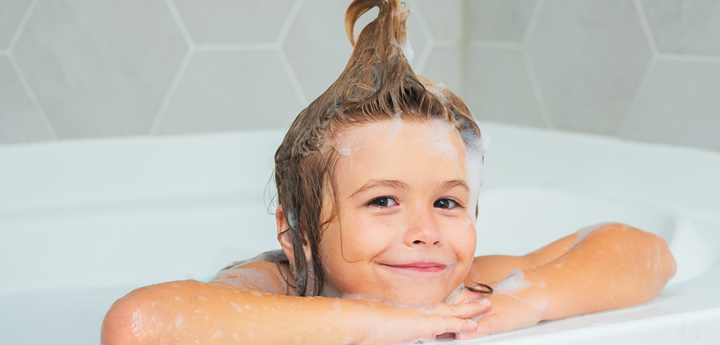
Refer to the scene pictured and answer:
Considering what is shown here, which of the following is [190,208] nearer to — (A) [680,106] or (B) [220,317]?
(B) [220,317]

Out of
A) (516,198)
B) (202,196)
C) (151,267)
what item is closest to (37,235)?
(151,267)

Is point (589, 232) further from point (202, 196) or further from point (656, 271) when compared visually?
point (202, 196)

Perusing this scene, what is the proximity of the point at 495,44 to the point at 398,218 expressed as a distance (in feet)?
3.85

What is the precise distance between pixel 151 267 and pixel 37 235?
24 cm

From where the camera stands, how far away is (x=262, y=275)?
901 mm

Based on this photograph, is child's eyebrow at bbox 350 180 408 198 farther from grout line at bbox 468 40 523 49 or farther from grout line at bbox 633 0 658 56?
grout line at bbox 468 40 523 49

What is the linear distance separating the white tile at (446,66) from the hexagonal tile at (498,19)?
77mm

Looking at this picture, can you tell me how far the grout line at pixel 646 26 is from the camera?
137 centimetres

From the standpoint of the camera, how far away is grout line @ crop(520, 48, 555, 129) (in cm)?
166

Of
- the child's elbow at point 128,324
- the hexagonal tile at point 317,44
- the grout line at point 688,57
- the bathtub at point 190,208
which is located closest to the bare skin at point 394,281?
the child's elbow at point 128,324

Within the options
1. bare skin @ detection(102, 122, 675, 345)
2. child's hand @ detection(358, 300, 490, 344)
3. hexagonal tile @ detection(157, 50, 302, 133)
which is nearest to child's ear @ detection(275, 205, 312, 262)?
bare skin @ detection(102, 122, 675, 345)

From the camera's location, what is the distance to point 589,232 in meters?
1.02

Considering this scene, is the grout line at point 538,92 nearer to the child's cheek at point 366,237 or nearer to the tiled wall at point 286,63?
the tiled wall at point 286,63

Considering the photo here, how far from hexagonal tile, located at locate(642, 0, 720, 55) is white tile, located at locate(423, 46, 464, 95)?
24.9 inches
